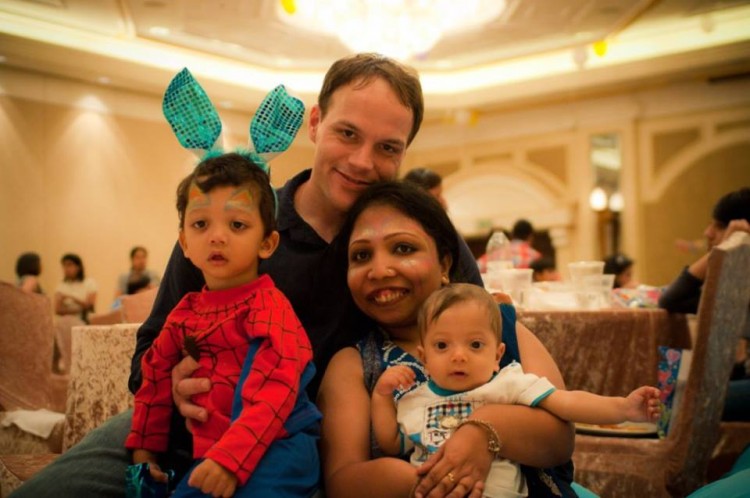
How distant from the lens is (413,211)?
67.4 inches

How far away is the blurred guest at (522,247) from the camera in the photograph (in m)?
5.66

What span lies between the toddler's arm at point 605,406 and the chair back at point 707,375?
115 centimetres

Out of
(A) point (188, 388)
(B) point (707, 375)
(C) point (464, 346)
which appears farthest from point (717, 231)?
(A) point (188, 388)

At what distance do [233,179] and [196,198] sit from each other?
0.09 meters

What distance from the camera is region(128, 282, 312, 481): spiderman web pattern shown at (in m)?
1.33

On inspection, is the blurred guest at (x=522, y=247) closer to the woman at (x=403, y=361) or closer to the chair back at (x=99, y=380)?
the chair back at (x=99, y=380)

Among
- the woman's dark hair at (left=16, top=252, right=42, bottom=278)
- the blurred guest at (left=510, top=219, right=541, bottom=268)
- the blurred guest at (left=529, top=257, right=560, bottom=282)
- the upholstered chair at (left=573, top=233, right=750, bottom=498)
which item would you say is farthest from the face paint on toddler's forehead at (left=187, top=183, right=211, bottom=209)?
the woman's dark hair at (left=16, top=252, right=42, bottom=278)

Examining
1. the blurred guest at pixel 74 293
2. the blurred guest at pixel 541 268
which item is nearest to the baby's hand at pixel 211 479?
the blurred guest at pixel 541 268

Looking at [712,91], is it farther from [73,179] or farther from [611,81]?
[73,179]

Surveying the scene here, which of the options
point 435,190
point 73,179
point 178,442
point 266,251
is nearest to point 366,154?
point 266,251

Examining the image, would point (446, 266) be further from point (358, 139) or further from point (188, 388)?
point (188, 388)

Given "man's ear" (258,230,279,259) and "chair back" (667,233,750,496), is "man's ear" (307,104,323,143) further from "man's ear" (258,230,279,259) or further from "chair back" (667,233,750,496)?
"chair back" (667,233,750,496)

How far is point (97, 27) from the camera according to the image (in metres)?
8.32

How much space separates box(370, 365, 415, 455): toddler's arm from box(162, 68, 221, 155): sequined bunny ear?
674 mm
